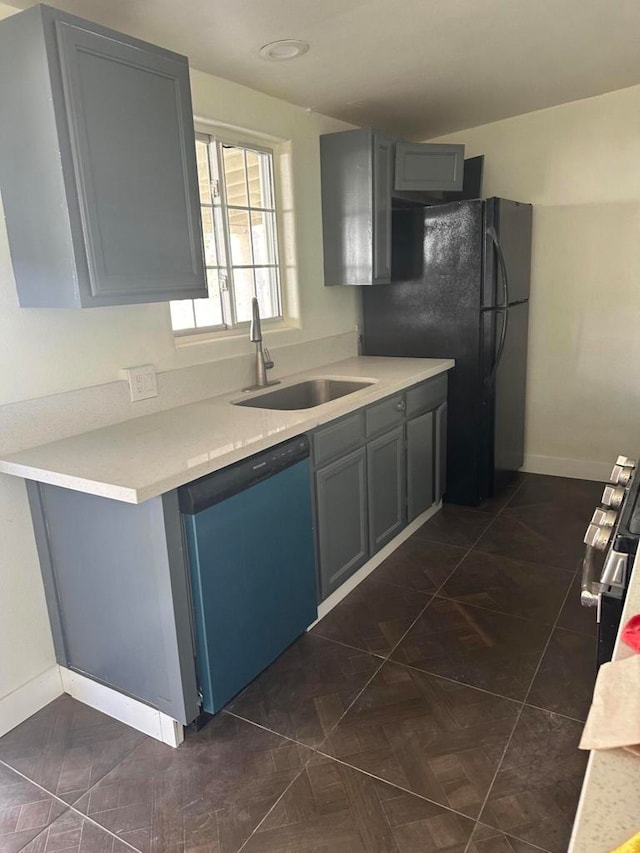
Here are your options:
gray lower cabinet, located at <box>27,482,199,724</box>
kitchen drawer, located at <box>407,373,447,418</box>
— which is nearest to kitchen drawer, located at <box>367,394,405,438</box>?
kitchen drawer, located at <box>407,373,447,418</box>

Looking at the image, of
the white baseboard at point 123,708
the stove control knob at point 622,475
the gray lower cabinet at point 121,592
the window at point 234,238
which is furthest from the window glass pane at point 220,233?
the stove control knob at point 622,475

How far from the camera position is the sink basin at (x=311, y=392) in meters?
2.89

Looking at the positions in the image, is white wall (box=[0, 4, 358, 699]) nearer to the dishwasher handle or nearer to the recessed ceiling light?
the recessed ceiling light

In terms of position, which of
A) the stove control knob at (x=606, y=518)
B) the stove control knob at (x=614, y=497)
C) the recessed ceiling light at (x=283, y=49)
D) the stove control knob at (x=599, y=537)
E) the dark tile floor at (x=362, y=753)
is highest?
the recessed ceiling light at (x=283, y=49)

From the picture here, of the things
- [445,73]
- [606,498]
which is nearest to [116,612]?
[606,498]

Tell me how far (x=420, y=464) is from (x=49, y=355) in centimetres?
191

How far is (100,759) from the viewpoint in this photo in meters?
1.84

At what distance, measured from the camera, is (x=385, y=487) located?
113 inches

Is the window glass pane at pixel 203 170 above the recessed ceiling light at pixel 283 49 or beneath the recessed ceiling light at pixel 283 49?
beneath

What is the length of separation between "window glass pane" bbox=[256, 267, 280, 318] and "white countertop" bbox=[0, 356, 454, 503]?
0.62 m

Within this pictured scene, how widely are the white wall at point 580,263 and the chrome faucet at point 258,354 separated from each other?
1.98m

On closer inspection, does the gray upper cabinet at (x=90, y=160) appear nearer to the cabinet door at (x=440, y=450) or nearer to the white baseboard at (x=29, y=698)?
the white baseboard at (x=29, y=698)

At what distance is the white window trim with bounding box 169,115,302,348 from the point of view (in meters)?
2.65

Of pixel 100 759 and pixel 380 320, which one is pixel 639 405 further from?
pixel 100 759
